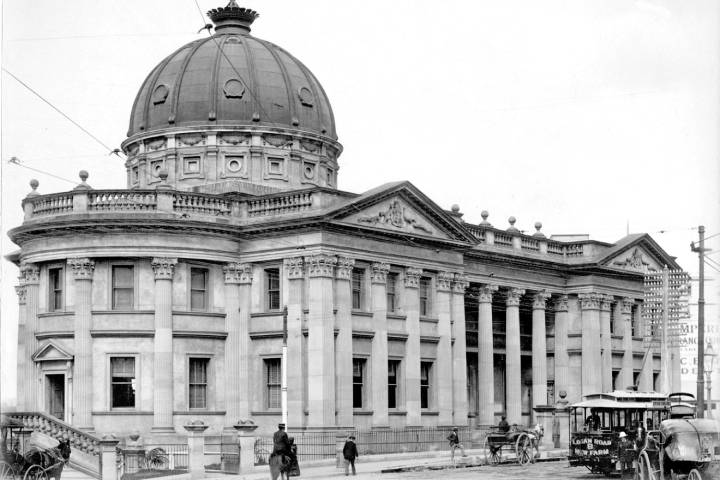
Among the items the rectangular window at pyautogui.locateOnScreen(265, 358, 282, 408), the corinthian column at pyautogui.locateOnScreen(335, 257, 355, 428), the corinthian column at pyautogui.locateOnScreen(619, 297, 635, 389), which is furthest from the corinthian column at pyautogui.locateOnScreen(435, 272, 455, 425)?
the corinthian column at pyautogui.locateOnScreen(619, 297, 635, 389)

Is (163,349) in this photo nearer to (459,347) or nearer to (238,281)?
(238,281)

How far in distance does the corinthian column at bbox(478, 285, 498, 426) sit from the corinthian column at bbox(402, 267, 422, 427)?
686cm

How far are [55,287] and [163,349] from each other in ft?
17.8

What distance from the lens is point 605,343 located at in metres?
72.6

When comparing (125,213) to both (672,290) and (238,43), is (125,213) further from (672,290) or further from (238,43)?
(672,290)

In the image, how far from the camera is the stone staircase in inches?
1774

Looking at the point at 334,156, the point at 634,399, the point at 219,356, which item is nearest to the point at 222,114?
the point at 334,156

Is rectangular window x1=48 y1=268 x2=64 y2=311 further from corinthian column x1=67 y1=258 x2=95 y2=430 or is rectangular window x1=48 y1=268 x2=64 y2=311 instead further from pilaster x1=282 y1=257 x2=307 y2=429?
pilaster x1=282 y1=257 x2=307 y2=429

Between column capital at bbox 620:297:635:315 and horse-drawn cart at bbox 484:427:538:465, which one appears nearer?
horse-drawn cart at bbox 484:427:538:465

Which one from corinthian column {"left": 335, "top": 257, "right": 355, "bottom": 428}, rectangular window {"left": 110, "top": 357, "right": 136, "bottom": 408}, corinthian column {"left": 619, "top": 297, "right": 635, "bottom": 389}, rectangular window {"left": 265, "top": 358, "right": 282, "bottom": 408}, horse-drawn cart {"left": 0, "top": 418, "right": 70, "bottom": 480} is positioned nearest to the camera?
horse-drawn cart {"left": 0, "top": 418, "right": 70, "bottom": 480}

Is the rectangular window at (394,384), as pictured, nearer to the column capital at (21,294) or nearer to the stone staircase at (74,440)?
the column capital at (21,294)

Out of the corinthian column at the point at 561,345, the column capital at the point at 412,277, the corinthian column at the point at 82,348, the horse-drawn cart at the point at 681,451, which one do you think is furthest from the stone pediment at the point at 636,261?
the horse-drawn cart at the point at 681,451

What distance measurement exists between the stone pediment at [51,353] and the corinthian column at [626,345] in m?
32.2

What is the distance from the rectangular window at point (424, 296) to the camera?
61400mm
